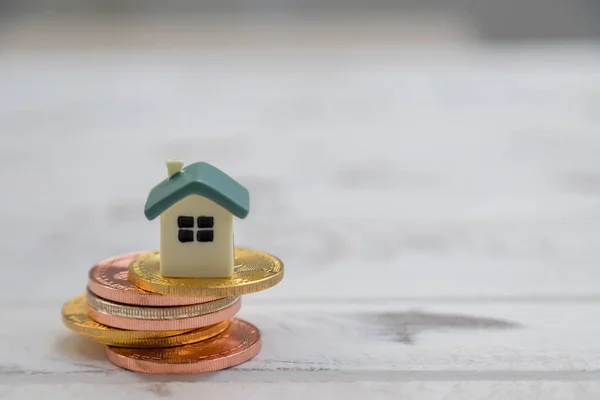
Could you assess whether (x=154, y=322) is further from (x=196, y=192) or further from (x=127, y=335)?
(x=196, y=192)

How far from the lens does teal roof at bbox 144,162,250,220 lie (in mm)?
882

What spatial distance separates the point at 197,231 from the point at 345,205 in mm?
756

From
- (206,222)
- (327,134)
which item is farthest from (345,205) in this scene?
(206,222)

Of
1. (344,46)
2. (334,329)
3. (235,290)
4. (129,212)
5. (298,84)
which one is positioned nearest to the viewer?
(235,290)

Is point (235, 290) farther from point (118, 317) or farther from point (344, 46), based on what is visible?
point (344, 46)

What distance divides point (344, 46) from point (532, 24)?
72 cm

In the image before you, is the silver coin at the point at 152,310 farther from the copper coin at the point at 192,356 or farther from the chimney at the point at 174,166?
the chimney at the point at 174,166

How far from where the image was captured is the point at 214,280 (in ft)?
2.97

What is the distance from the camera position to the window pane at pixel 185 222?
922 mm

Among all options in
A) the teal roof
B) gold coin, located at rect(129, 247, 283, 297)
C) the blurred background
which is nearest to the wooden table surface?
the blurred background

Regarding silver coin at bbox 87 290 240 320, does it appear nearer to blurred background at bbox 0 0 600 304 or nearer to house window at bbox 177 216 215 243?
house window at bbox 177 216 215 243

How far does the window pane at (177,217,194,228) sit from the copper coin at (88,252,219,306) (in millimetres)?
96

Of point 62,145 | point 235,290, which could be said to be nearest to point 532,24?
point 62,145

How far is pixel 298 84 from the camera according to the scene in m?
2.33
